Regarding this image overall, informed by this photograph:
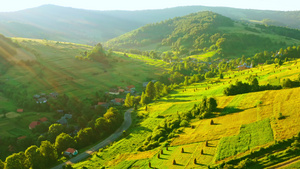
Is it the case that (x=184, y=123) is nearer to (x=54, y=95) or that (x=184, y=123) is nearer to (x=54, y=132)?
(x=54, y=132)

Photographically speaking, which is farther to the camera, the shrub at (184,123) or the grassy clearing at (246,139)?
the shrub at (184,123)

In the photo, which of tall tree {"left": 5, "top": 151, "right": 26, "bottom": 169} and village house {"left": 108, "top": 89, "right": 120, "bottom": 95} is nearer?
tall tree {"left": 5, "top": 151, "right": 26, "bottom": 169}

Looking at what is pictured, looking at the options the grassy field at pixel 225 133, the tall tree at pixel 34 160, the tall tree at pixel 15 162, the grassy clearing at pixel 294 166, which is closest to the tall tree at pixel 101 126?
the grassy field at pixel 225 133

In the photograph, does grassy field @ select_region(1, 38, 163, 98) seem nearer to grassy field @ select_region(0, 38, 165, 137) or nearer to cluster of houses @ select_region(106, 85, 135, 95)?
grassy field @ select_region(0, 38, 165, 137)

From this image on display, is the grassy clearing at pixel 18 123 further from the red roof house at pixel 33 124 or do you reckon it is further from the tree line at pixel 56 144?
the tree line at pixel 56 144

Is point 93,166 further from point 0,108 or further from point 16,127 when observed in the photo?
point 0,108

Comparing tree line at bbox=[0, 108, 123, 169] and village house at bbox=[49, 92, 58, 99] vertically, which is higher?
village house at bbox=[49, 92, 58, 99]

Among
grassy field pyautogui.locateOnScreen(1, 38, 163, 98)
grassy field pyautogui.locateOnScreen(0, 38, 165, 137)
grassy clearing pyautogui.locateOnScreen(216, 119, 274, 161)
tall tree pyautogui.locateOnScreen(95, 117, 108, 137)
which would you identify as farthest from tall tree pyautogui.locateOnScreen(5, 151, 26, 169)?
grassy field pyautogui.locateOnScreen(1, 38, 163, 98)

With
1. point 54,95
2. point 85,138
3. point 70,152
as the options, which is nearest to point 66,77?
point 54,95
